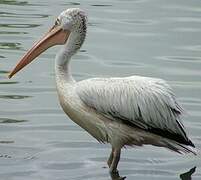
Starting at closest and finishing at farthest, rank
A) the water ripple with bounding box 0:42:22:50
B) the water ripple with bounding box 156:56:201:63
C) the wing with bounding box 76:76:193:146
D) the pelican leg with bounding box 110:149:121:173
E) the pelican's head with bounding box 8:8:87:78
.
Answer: the wing with bounding box 76:76:193:146
the pelican leg with bounding box 110:149:121:173
the pelican's head with bounding box 8:8:87:78
the water ripple with bounding box 156:56:201:63
the water ripple with bounding box 0:42:22:50

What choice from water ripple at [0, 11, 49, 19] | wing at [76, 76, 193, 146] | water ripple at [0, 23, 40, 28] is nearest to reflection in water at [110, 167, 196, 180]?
wing at [76, 76, 193, 146]

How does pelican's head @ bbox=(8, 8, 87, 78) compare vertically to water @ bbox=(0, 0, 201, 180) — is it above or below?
above

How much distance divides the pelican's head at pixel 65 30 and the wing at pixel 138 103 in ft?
1.90

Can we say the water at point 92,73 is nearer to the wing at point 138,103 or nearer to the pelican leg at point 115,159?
the pelican leg at point 115,159

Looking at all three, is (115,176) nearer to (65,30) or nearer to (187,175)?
(187,175)

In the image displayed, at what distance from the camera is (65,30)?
8000mm

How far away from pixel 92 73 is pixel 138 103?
3193 millimetres

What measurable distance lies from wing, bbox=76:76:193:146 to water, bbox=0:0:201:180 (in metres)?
0.51

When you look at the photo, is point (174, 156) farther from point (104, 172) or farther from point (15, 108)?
point (15, 108)

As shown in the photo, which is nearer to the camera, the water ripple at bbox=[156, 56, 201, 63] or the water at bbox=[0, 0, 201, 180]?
the water at bbox=[0, 0, 201, 180]

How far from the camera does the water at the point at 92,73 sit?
26.3 feet

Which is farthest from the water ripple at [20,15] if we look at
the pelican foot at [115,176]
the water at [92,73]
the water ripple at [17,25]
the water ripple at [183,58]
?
the pelican foot at [115,176]

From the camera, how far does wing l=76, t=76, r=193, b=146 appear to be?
24.8 feet

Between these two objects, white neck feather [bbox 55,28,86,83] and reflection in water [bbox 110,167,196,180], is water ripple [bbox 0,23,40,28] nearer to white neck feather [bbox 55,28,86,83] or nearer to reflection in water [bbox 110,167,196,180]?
white neck feather [bbox 55,28,86,83]
